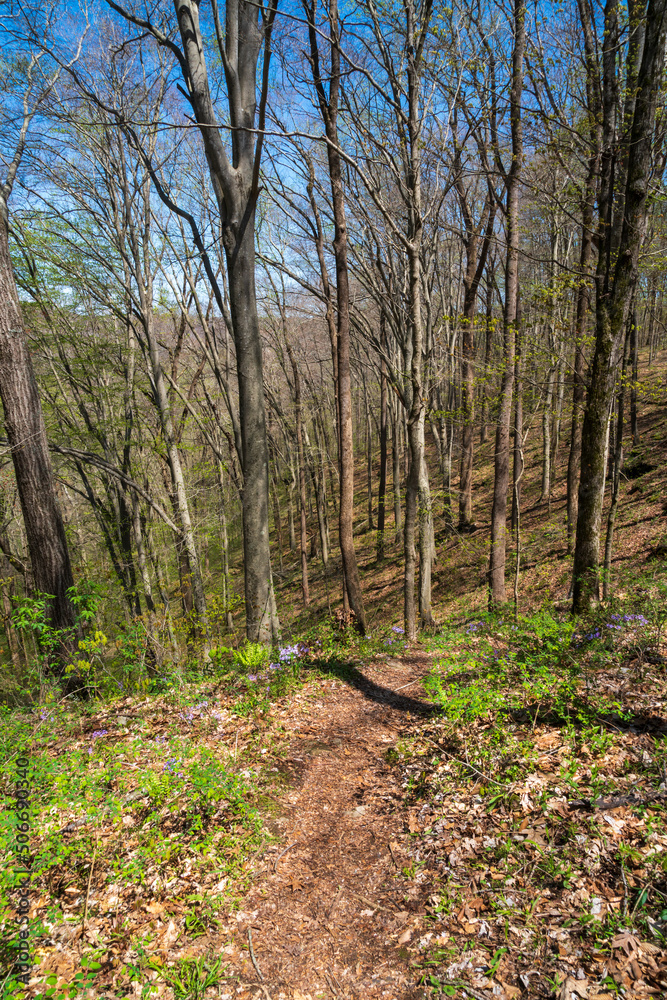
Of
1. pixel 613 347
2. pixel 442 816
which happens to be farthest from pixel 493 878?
pixel 613 347

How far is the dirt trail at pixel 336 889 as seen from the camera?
7.83 feet

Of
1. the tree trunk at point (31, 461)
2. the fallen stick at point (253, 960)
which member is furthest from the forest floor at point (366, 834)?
the tree trunk at point (31, 461)

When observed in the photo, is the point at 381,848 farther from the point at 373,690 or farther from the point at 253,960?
the point at 373,690

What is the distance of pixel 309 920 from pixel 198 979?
0.66 m

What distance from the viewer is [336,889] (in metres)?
2.91

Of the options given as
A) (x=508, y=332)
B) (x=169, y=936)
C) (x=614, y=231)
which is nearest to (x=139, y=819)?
(x=169, y=936)

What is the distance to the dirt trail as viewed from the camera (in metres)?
2.39

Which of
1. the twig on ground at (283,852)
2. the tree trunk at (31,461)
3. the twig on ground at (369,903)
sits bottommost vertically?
the twig on ground at (283,852)

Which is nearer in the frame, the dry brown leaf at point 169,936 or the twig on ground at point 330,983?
the twig on ground at point 330,983

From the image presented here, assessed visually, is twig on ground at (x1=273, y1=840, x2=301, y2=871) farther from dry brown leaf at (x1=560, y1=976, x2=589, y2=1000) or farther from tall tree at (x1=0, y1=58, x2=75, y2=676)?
tall tree at (x1=0, y1=58, x2=75, y2=676)

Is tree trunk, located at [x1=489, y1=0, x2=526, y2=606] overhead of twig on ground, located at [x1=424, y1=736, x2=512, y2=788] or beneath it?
overhead

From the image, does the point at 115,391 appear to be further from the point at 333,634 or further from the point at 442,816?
the point at 442,816

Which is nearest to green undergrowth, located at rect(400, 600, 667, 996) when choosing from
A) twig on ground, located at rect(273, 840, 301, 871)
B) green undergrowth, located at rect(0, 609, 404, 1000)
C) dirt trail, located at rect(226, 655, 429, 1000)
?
dirt trail, located at rect(226, 655, 429, 1000)

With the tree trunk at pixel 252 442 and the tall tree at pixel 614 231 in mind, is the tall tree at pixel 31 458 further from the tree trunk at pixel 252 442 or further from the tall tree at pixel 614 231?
the tall tree at pixel 614 231
